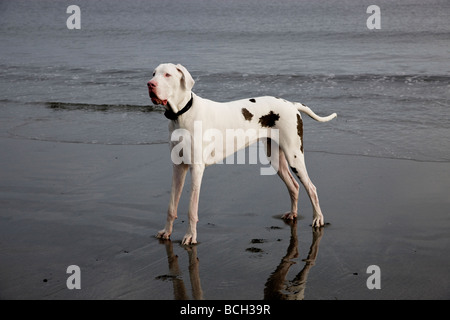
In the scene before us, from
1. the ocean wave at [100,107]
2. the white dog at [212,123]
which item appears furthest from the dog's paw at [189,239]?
the ocean wave at [100,107]

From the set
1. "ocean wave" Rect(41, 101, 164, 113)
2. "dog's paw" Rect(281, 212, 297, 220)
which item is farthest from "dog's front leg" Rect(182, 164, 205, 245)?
"ocean wave" Rect(41, 101, 164, 113)

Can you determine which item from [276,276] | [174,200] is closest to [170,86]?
[174,200]

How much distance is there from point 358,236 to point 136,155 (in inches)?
166

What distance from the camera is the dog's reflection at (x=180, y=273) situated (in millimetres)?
4664

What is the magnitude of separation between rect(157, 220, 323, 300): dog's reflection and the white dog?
13.5 inches

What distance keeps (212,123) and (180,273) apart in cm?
162

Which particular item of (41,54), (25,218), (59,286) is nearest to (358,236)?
(59,286)

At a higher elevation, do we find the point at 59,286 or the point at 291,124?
the point at 291,124

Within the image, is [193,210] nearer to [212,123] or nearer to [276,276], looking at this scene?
[212,123]

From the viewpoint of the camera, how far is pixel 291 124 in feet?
20.4

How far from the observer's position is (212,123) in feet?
19.2

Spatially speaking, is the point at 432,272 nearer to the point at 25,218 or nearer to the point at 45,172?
the point at 25,218

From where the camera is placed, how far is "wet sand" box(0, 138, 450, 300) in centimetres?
483

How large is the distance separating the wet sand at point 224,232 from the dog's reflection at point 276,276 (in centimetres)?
1
